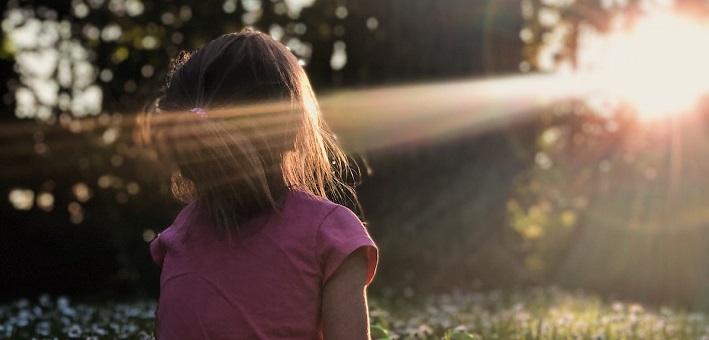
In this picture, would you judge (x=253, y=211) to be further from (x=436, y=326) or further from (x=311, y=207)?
(x=436, y=326)

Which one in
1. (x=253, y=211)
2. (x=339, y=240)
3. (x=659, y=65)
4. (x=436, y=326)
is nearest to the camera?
(x=339, y=240)

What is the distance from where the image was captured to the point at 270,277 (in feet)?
6.70

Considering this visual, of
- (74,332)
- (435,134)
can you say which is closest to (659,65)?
(435,134)

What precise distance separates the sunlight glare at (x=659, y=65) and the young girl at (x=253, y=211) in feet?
45.4

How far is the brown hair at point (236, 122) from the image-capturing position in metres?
2.03

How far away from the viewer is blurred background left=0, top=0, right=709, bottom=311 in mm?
10773

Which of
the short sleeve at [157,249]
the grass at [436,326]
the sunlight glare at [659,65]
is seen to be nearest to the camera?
the short sleeve at [157,249]

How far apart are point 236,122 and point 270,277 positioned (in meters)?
0.38

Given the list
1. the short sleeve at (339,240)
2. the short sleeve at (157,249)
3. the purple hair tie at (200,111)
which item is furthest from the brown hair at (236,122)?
the short sleeve at (157,249)

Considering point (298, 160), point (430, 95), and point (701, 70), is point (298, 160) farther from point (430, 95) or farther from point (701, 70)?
point (701, 70)

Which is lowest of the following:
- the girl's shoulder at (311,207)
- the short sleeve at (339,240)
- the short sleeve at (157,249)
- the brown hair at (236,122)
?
the short sleeve at (157,249)

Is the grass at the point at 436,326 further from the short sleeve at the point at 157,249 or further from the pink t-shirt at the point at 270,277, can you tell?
the pink t-shirt at the point at 270,277

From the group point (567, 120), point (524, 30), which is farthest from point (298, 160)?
point (567, 120)

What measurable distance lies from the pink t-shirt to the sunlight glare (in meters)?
13.9
